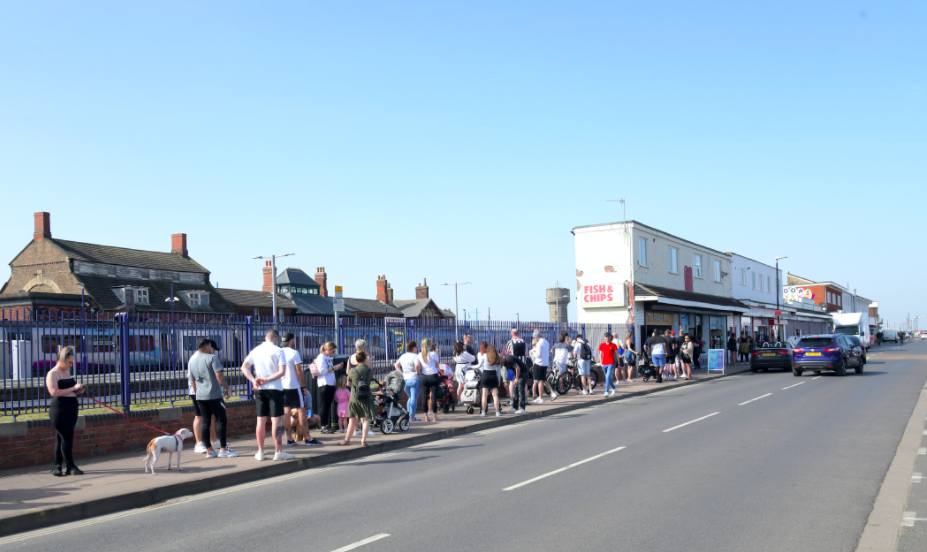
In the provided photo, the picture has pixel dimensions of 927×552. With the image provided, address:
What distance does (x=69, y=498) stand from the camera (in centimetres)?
811

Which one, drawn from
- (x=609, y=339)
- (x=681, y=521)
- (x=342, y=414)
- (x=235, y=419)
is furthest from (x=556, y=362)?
(x=681, y=521)

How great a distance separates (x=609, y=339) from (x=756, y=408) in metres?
6.08

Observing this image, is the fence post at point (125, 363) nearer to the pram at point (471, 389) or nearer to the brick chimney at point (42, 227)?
the pram at point (471, 389)

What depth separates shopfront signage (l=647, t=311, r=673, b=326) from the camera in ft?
112

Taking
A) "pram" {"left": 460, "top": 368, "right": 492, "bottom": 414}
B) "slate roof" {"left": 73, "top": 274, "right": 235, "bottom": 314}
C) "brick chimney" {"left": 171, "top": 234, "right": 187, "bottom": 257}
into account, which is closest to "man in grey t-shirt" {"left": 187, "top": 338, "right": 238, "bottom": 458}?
"pram" {"left": 460, "top": 368, "right": 492, "bottom": 414}

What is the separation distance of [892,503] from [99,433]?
1056 centimetres

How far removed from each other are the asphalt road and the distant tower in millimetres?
44866

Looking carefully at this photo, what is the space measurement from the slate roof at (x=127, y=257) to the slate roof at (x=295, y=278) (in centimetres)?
1376

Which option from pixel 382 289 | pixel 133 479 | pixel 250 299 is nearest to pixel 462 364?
pixel 133 479

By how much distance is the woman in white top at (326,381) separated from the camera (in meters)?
12.7

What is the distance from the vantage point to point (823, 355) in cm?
2684

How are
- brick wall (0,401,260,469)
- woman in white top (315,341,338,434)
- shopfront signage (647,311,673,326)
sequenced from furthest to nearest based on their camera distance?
shopfront signage (647,311,673,326) < woman in white top (315,341,338,434) < brick wall (0,401,260,469)

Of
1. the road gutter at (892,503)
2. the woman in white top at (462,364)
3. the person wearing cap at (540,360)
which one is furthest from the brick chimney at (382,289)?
the road gutter at (892,503)

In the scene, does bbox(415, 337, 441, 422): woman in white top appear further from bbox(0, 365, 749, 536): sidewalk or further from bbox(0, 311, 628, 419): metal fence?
bbox(0, 311, 628, 419): metal fence
